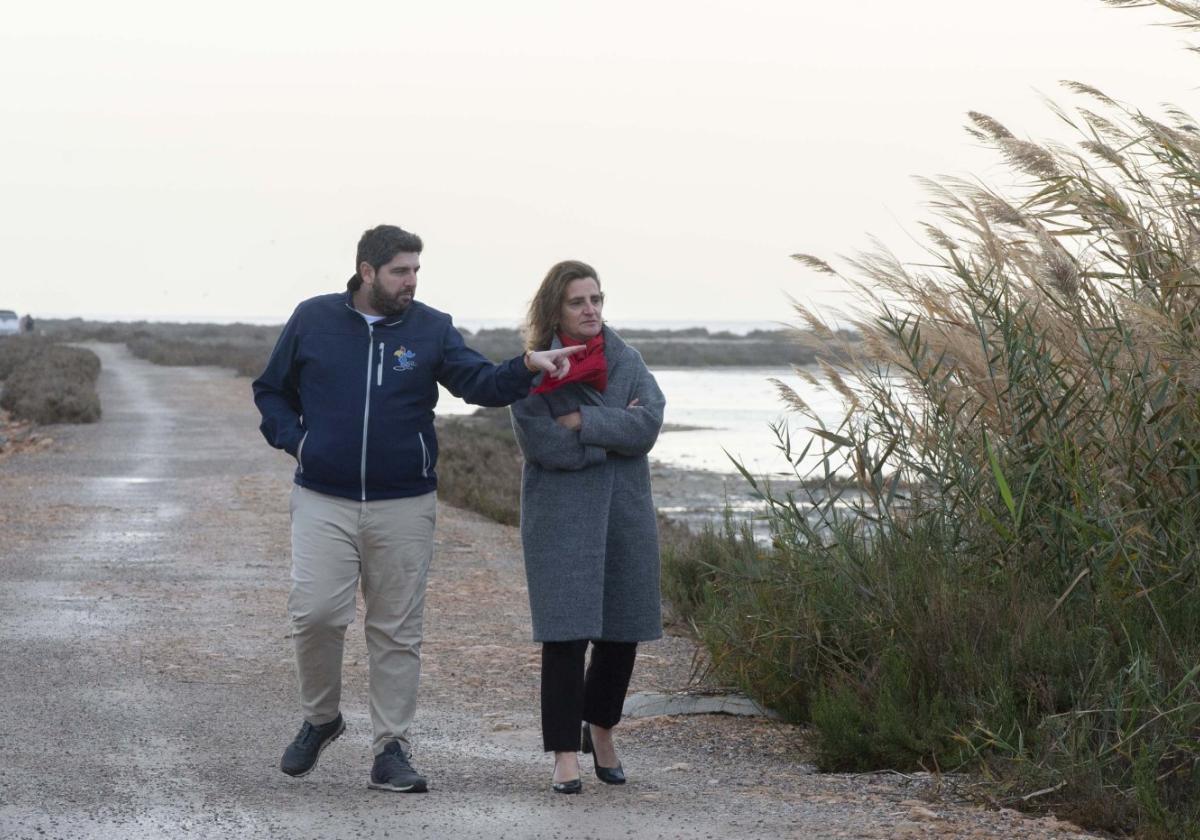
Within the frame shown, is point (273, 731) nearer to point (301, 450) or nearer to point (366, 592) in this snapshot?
point (366, 592)

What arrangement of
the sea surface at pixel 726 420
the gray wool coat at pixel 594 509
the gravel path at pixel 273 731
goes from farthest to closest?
1. the sea surface at pixel 726 420
2. the gray wool coat at pixel 594 509
3. the gravel path at pixel 273 731

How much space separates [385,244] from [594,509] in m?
1.18

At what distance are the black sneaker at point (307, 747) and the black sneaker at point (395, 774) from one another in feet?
0.90

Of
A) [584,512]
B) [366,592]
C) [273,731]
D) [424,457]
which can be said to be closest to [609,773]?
[584,512]

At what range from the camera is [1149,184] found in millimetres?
6105

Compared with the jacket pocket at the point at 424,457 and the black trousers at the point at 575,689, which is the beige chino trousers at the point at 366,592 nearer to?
the jacket pocket at the point at 424,457

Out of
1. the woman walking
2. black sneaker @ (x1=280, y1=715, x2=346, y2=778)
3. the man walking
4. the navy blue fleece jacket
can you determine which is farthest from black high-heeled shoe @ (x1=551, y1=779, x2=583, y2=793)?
the navy blue fleece jacket

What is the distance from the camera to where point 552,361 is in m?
5.18

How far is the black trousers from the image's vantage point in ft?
17.5

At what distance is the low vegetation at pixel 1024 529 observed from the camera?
5.20m

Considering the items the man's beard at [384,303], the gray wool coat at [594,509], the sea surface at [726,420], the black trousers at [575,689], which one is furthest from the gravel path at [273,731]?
the sea surface at [726,420]

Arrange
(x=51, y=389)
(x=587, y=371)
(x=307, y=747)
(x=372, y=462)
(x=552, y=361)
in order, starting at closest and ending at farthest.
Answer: (x=552, y=361) < (x=587, y=371) < (x=372, y=462) < (x=307, y=747) < (x=51, y=389)

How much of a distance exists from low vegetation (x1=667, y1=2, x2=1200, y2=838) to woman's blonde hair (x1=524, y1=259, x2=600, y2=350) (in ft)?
5.08

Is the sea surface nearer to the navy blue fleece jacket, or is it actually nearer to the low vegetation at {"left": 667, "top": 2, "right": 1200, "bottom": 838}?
the low vegetation at {"left": 667, "top": 2, "right": 1200, "bottom": 838}
